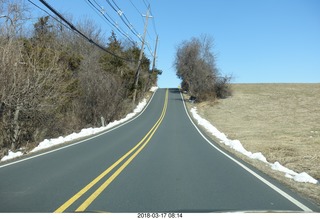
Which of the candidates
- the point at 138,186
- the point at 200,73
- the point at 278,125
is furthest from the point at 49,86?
the point at 200,73

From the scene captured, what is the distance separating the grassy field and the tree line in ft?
34.6

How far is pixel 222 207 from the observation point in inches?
258

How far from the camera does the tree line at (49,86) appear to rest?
688 inches

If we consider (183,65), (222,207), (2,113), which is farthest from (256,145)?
(183,65)

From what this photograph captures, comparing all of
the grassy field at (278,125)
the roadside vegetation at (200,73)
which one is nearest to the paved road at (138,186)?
the grassy field at (278,125)

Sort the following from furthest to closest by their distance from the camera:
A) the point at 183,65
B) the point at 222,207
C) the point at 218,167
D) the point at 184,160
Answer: the point at 183,65, the point at 184,160, the point at 218,167, the point at 222,207

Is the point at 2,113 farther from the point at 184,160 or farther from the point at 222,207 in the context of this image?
the point at 222,207

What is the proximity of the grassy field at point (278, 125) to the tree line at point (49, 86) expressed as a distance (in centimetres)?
1056

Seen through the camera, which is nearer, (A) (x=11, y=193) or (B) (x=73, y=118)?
(A) (x=11, y=193)

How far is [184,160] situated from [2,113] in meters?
9.79

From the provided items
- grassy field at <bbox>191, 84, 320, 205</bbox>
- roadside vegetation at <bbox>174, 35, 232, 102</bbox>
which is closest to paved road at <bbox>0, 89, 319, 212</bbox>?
grassy field at <bbox>191, 84, 320, 205</bbox>

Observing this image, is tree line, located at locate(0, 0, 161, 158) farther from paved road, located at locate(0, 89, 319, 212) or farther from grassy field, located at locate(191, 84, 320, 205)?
grassy field, located at locate(191, 84, 320, 205)

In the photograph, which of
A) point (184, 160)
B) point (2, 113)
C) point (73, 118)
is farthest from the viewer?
point (73, 118)

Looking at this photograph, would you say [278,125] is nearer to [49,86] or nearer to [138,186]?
[49,86]
